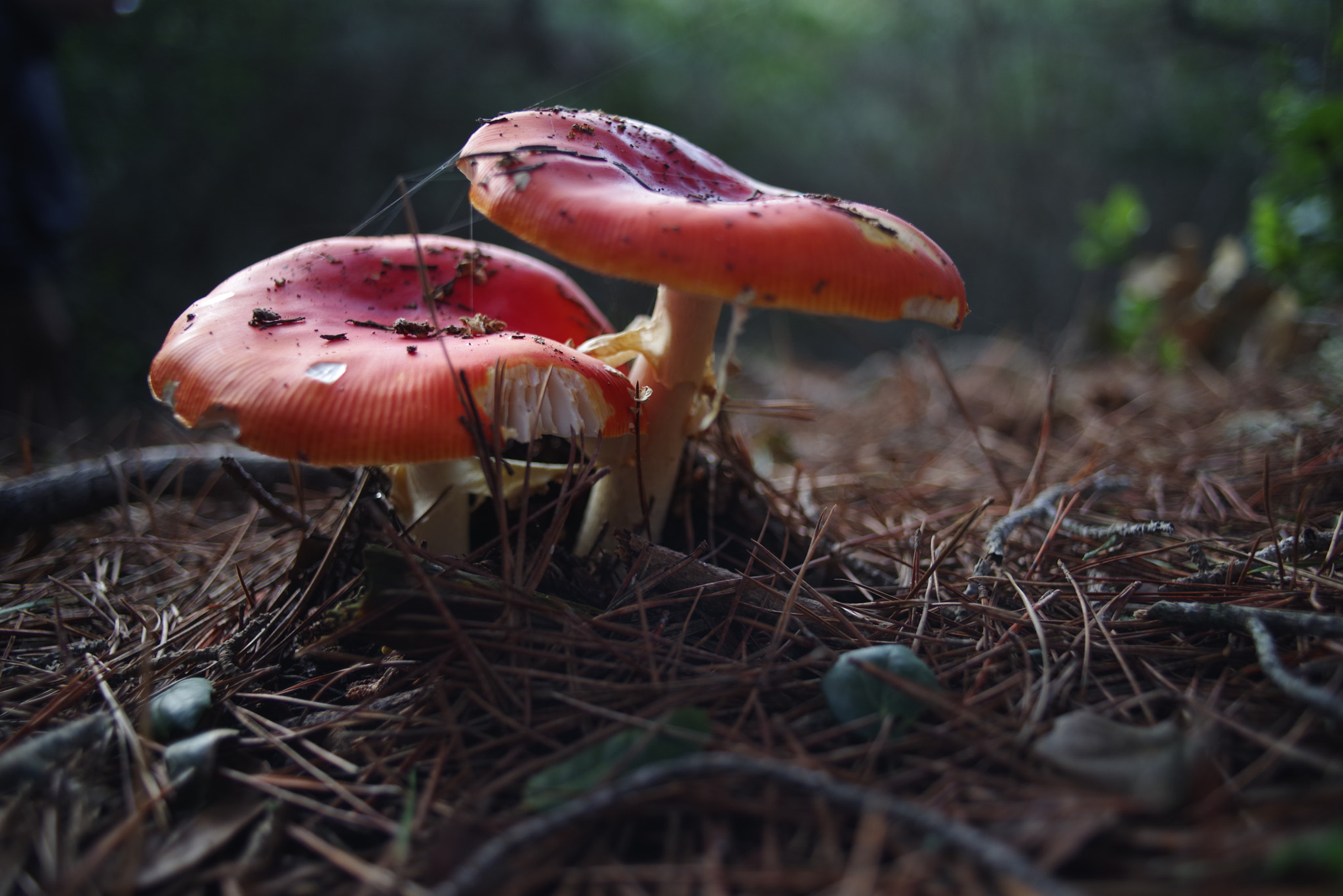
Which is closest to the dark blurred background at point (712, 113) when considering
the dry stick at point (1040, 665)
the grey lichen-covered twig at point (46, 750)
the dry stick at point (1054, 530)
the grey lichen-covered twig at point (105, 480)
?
the grey lichen-covered twig at point (105, 480)

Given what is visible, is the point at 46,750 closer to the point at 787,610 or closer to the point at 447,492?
the point at 447,492

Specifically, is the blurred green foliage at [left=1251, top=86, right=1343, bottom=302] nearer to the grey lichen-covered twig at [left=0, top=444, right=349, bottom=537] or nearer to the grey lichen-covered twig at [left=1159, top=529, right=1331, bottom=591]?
the grey lichen-covered twig at [left=1159, top=529, right=1331, bottom=591]

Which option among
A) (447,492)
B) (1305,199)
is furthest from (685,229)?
(1305,199)

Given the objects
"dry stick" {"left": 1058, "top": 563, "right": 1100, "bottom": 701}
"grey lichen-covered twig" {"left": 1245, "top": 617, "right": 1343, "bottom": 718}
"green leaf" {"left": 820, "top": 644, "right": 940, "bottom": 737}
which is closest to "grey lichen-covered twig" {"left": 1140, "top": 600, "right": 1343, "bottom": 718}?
"grey lichen-covered twig" {"left": 1245, "top": 617, "right": 1343, "bottom": 718}

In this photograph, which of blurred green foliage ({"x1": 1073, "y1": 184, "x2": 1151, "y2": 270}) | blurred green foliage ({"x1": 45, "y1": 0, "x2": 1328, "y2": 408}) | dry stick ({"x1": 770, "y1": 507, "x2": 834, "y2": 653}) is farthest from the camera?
→ blurred green foliage ({"x1": 1073, "y1": 184, "x2": 1151, "y2": 270})

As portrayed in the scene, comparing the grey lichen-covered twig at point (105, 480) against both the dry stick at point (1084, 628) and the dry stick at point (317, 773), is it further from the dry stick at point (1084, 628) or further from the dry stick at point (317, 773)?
the dry stick at point (1084, 628)
